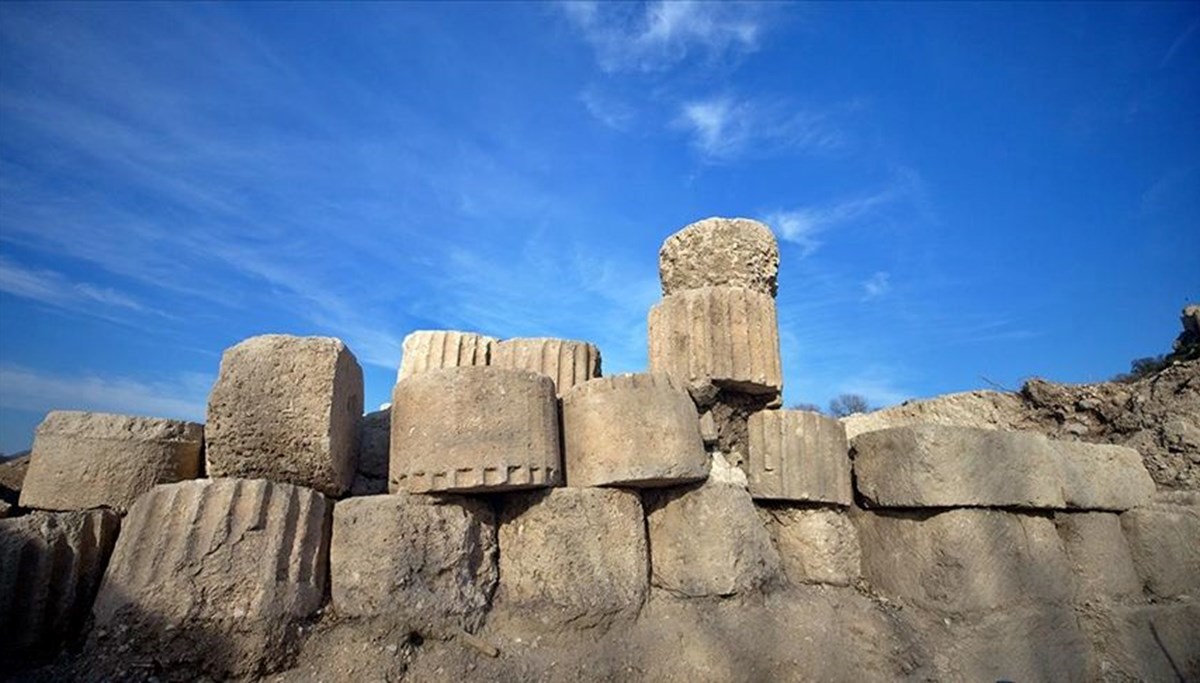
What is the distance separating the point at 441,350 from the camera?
3766 mm

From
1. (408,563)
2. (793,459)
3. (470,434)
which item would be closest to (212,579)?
(408,563)

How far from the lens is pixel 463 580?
107 inches

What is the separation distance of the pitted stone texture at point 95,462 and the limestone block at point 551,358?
160cm

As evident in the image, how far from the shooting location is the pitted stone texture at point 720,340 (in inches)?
134

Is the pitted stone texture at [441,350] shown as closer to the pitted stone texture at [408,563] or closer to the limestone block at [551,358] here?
the limestone block at [551,358]

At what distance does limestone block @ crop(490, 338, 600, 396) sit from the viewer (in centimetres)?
Answer: 358

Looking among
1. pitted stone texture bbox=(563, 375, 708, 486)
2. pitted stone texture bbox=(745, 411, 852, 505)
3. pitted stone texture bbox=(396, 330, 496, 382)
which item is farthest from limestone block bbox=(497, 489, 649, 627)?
pitted stone texture bbox=(396, 330, 496, 382)

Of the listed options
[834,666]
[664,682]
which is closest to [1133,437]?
[834,666]

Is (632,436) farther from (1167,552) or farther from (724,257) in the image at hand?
(1167,552)

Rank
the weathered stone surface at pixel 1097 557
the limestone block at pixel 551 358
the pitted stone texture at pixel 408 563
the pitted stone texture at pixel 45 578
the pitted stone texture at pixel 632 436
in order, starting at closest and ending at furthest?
1. the pitted stone texture at pixel 45 578
2. the pitted stone texture at pixel 408 563
3. the pitted stone texture at pixel 632 436
4. the limestone block at pixel 551 358
5. the weathered stone surface at pixel 1097 557

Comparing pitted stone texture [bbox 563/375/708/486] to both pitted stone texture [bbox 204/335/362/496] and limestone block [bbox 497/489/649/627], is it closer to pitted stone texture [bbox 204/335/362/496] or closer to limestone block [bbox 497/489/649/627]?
limestone block [bbox 497/489/649/627]

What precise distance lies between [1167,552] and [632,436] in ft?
12.6

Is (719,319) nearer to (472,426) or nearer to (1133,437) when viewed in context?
(472,426)

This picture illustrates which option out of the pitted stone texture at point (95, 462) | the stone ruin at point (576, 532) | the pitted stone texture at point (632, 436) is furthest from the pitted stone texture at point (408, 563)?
the pitted stone texture at point (95, 462)
